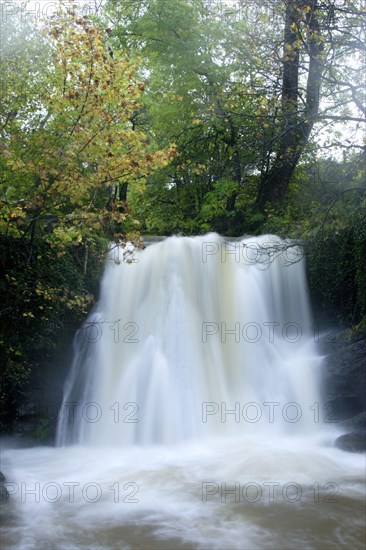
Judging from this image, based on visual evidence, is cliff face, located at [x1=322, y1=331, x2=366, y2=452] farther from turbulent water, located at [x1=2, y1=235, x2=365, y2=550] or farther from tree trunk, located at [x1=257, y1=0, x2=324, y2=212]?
tree trunk, located at [x1=257, y1=0, x2=324, y2=212]

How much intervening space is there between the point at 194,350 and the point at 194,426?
4.98 ft

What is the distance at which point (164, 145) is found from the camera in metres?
14.8

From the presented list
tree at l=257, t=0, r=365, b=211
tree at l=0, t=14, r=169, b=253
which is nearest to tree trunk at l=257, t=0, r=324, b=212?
tree at l=257, t=0, r=365, b=211

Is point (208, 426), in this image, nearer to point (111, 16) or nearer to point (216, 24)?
point (216, 24)

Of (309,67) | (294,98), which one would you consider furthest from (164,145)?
(309,67)

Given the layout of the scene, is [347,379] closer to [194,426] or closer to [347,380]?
[347,380]

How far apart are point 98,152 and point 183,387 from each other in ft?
15.3

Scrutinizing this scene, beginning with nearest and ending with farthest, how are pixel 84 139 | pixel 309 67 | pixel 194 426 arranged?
pixel 84 139 → pixel 194 426 → pixel 309 67

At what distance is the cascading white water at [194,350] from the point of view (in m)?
9.43

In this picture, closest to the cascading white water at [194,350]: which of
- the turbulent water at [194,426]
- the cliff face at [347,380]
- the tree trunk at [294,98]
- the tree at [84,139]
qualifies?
the turbulent water at [194,426]

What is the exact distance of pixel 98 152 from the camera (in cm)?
682

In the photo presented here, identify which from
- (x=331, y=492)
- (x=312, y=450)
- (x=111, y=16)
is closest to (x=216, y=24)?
(x=111, y=16)

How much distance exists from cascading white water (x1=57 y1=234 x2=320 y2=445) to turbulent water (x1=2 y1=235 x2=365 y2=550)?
0.02 m

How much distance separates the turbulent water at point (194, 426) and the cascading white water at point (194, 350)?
0.07 ft
